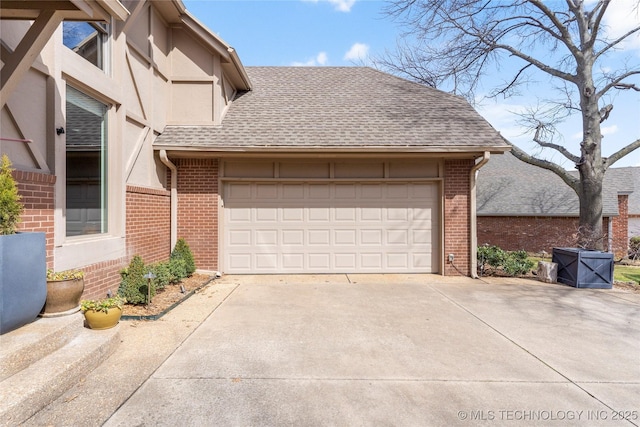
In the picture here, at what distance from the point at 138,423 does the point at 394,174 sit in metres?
7.04

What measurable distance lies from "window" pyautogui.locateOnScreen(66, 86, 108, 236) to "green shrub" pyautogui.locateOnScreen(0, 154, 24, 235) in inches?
56.0

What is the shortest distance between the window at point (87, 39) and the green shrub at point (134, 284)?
11.3ft

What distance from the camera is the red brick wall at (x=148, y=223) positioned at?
239 inches

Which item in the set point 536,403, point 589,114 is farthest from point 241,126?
point 589,114

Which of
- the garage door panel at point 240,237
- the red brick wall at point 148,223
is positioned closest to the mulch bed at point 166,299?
the red brick wall at point 148,223

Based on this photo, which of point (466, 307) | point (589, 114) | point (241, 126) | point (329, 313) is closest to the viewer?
point (329, 313)

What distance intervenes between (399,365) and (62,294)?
402cm

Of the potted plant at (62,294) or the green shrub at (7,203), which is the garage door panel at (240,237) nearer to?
the potted plant at (62,294)

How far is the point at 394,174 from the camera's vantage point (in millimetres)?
7996

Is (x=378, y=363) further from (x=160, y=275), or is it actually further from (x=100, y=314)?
(x=160, y=275)

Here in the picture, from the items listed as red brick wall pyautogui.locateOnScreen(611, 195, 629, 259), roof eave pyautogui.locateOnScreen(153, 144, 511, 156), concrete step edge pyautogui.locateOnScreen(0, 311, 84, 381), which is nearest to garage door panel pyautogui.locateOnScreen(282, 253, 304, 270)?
roof eave pyautogui.locateOnScreen(153, 144, 511, 156)

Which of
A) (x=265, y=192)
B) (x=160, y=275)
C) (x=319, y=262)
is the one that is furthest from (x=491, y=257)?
(x=160, y=275)

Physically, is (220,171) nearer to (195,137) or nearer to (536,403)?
(195,137)

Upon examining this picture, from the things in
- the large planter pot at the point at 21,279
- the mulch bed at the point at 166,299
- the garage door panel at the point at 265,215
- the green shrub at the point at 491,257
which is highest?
the garage door panel at the point at 265,215
